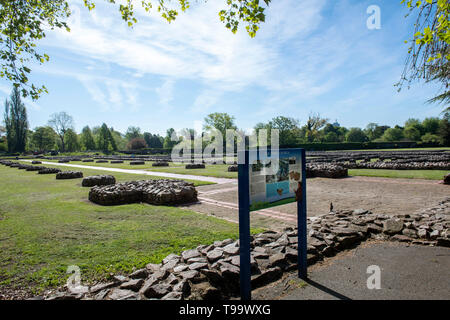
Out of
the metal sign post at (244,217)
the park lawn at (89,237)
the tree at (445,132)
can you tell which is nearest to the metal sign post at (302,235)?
the metal sign post at (244,217)

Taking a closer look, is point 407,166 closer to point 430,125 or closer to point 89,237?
point 89,237

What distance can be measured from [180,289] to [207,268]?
1.82ft

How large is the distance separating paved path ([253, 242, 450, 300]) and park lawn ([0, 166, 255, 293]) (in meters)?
1.95

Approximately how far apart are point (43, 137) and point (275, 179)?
90.8m

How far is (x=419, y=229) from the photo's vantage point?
15.0ft

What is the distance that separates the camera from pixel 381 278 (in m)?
3.18

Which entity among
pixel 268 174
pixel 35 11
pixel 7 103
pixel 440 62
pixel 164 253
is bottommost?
pixel 164 253

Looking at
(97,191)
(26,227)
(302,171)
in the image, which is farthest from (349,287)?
(97,191)

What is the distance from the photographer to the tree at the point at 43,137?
7494cm

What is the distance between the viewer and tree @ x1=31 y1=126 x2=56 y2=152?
74.9 meters

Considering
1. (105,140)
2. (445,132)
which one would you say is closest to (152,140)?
(105,140)

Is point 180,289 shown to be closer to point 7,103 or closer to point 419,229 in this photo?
point 419,229

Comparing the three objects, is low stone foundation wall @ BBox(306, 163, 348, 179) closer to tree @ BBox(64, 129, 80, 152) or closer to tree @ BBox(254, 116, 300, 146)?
tree @ BBox(254, 116, 300, 146)

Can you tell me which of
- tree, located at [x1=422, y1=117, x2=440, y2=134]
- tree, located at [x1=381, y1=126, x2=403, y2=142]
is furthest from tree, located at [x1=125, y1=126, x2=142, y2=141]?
tree, located at [x1=422, y1=117, x2=440, y2=134]
